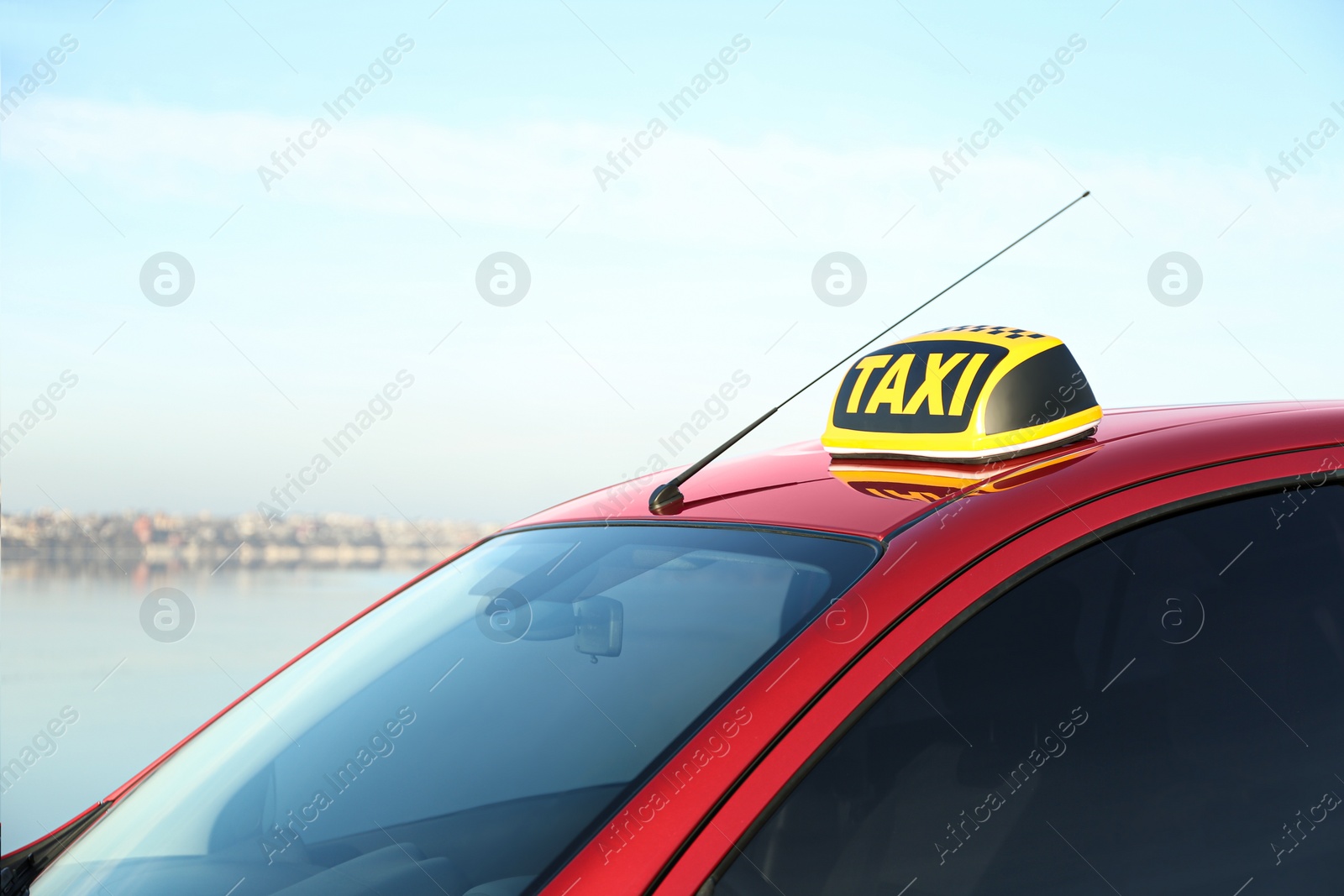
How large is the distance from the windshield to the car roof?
0.16 ft

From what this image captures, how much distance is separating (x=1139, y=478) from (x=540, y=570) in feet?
2.92

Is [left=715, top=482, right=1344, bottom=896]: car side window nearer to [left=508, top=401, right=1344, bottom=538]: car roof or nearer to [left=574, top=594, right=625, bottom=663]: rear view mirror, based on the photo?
[left=508, top=401, right=1344, bottom=538]: car roof

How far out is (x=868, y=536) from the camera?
1.19 m

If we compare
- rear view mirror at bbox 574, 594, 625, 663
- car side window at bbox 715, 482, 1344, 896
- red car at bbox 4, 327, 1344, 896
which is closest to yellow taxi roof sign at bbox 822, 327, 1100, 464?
red car at bbox 4, 327, 1344, 896

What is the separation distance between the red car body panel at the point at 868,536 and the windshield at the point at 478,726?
0.15ft

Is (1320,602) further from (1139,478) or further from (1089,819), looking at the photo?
(1089,819)

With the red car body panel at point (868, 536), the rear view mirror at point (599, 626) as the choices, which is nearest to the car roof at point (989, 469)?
the red car body panel at point (868, 536)

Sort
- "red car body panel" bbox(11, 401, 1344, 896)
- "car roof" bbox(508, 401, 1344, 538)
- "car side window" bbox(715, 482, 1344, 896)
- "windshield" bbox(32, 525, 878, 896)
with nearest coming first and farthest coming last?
"red car body panel" bbox(11, 401, 1344, 896) < "car side window" bbox(715, 482, 1344, 896) < "windshield" bbox(32, 525, 878, 896) < "car roof" bbox(508, 401, 1344, 538)

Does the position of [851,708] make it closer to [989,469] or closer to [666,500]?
[989,469]

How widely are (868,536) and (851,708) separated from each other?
246 mm

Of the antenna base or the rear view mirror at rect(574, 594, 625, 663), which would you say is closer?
the rear view mirror at rect(574, 594, 625, 663)

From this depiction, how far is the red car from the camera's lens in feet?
3.33

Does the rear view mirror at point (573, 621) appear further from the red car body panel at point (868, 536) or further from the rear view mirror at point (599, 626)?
the red car body panel at point (868, 536)

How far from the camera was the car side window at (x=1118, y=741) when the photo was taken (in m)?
1.04
